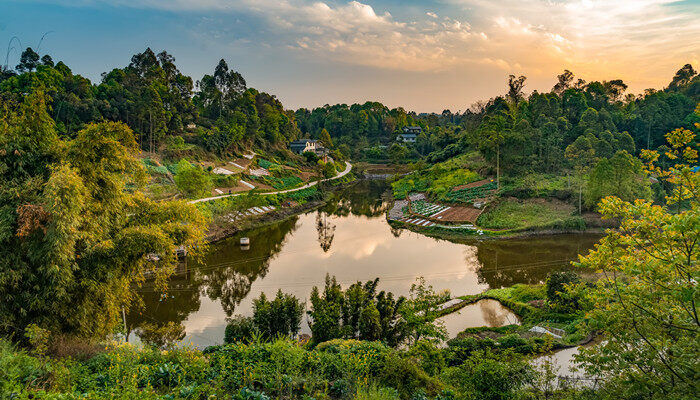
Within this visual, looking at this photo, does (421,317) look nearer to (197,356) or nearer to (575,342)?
(575,342)

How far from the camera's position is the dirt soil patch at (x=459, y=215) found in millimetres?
32062

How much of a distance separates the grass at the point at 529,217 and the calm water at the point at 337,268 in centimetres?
134

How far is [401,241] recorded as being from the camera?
1121 inches

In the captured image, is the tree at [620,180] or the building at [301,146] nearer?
the tree at [620,180]

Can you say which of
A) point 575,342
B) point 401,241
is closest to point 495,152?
point 401,241

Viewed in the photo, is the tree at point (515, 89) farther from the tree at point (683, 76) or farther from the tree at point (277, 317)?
the tree at point (277, 317)

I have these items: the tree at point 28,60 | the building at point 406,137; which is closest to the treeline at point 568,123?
the building at point 406,137

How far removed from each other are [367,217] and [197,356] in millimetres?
30812

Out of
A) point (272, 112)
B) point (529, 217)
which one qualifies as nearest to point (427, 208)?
point (529, 217)

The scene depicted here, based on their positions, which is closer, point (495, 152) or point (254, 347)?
point (254, 347)

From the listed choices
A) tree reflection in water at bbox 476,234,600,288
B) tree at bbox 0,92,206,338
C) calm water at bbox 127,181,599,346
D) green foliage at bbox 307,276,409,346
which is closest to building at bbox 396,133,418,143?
calm water at bbox 127,181,599,346

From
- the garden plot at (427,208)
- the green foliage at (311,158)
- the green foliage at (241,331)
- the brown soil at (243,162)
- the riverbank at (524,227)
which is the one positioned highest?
the green foliage at (311,158)

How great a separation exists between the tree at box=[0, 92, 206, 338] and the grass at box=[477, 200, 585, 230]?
25.9 metres

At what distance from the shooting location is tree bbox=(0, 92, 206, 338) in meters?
8.07
